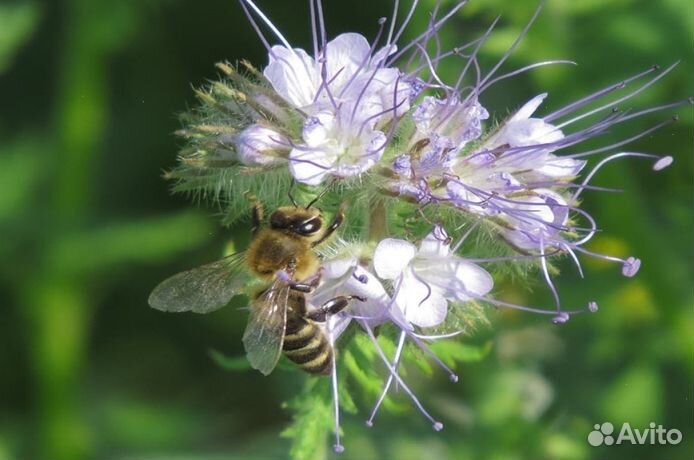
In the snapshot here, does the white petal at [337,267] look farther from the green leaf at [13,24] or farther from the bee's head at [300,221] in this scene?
Result: the green leaf at [13,24]

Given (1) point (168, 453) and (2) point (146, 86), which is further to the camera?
(2) point (146, 86)

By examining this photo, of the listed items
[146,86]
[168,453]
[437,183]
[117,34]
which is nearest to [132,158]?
[146,86]

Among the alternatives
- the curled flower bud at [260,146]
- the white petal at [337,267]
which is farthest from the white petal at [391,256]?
the curled flower bud at [260,146]

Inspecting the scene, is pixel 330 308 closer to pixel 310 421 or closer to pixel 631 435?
pixel 310 421

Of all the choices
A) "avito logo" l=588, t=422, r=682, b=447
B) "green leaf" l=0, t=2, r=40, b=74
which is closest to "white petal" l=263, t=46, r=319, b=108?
"avito logo" l=588, t=422, r=682, b=447

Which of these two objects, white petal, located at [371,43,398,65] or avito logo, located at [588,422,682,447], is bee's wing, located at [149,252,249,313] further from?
avito logo, located at [588,422,682,447]

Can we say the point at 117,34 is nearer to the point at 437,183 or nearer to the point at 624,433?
the point at 437,183
